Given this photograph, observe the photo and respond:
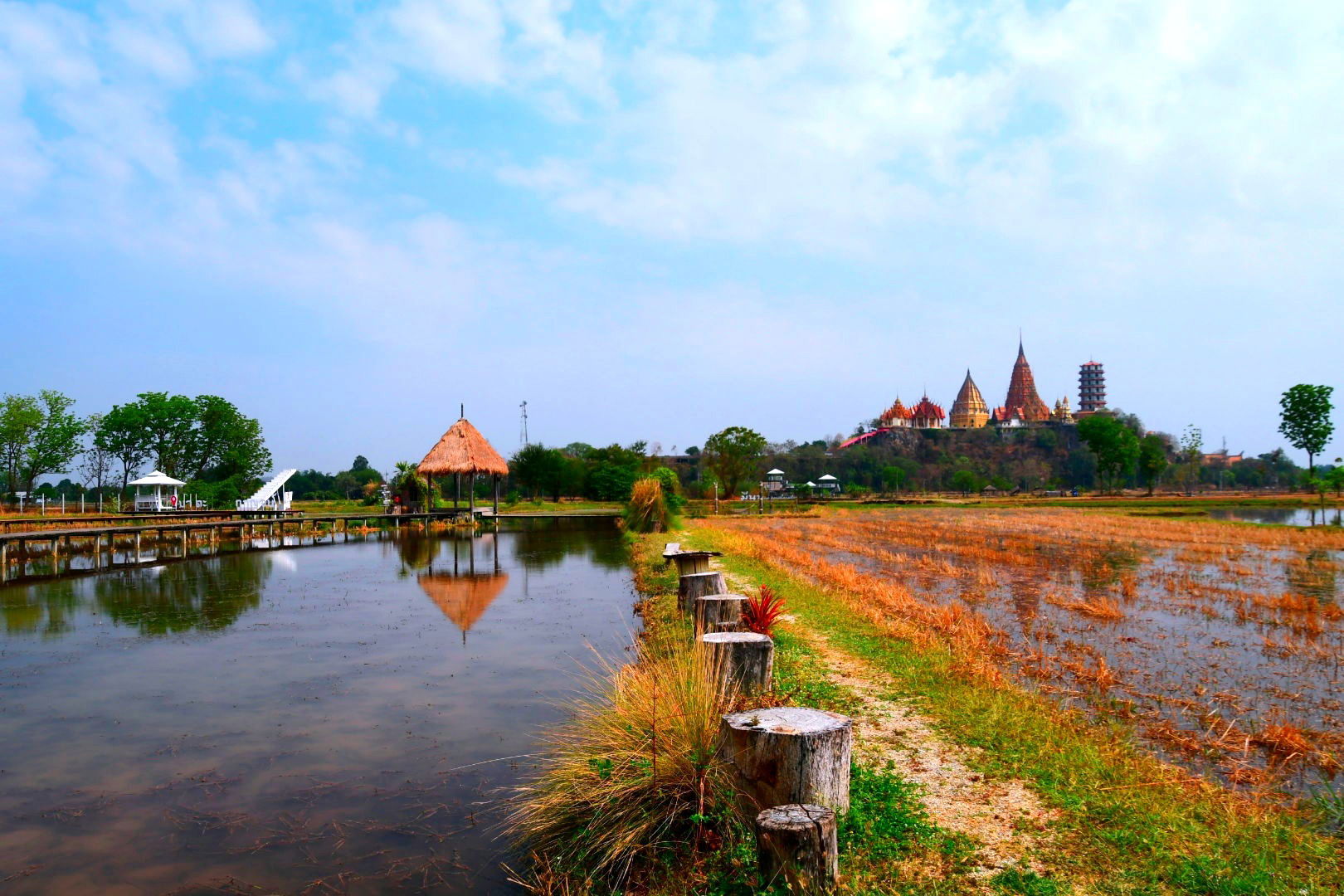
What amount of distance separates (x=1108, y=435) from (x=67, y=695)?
71.2 metres

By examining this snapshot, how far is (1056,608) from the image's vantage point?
37.2ft

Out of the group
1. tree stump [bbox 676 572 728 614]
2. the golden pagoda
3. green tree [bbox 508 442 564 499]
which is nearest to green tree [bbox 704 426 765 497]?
green tree [bbox 508 442 564 499]

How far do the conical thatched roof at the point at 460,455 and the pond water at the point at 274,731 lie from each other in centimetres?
1837

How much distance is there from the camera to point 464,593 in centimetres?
1429

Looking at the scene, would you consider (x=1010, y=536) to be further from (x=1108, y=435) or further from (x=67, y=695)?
(x=1108, y=435)

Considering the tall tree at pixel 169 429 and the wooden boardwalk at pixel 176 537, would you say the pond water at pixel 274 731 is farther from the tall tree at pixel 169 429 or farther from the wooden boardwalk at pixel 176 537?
the tall tree at pixel 169 429

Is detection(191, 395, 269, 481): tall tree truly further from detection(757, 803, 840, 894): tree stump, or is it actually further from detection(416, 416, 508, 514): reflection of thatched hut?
detection(757, 803, 840, 894): tree stump

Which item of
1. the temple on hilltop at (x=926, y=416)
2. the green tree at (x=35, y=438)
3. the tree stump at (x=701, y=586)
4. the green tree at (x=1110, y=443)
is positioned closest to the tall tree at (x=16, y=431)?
the green tree at (x=35, y=438)

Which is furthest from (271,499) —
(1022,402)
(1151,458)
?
(1022,402)

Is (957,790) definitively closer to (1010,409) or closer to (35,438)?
(35,438)

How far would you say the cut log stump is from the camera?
17.1ft

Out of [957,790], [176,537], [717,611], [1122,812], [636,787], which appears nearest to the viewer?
[1122,812]

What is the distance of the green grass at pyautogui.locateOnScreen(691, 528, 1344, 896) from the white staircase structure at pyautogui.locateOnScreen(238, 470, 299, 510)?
32.3m

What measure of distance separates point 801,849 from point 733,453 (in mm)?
52841
